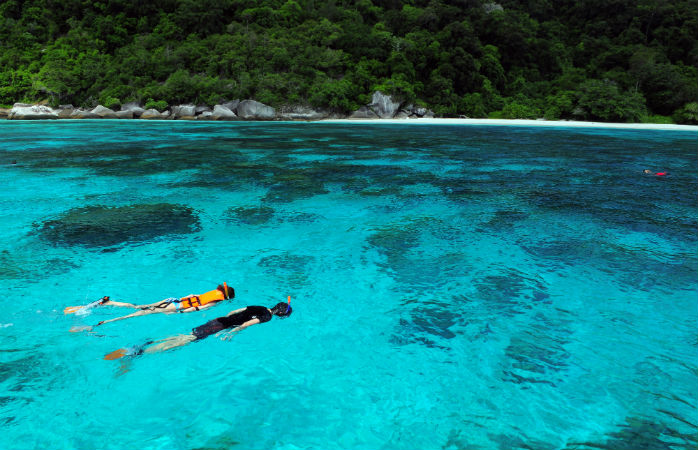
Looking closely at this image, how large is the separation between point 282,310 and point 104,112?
50.3 m

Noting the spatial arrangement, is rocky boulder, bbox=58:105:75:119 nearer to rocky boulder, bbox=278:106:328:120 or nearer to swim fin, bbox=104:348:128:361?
rocky boulder, bbox=278:106:328:120

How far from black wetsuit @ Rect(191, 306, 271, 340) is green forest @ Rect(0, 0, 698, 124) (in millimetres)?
45943

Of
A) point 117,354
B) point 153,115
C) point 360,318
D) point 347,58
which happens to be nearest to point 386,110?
point 347,58

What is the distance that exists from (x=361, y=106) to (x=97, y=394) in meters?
48.4

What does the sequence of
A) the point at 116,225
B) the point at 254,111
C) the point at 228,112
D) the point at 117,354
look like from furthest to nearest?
the point at 254,111 → the point at 228,112 → the point at 116,225 → the point at 117,354

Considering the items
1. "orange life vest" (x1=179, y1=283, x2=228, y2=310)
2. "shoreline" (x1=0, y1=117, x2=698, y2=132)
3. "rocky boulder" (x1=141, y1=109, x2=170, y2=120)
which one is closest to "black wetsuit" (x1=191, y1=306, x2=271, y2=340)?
"orange life vest" (x1=179, y1=283, x2=228, y2=310)

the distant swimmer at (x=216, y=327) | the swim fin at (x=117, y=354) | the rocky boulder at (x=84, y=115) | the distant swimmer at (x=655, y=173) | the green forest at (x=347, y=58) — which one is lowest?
the swim fin at (x=117, y=354)

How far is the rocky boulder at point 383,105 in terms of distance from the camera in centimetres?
4769

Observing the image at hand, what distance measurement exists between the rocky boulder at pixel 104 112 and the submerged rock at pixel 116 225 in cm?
4217

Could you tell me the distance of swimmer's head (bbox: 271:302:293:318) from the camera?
5199 mm

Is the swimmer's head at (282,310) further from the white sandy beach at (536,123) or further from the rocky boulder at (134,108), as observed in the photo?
the rocky boulder at (134,108)

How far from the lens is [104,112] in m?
44.7

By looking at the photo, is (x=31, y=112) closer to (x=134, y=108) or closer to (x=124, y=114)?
(x=124, y=114)

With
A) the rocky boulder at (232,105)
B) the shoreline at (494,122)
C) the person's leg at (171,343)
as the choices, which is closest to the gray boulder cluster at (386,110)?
the shoreline at (494,122)
